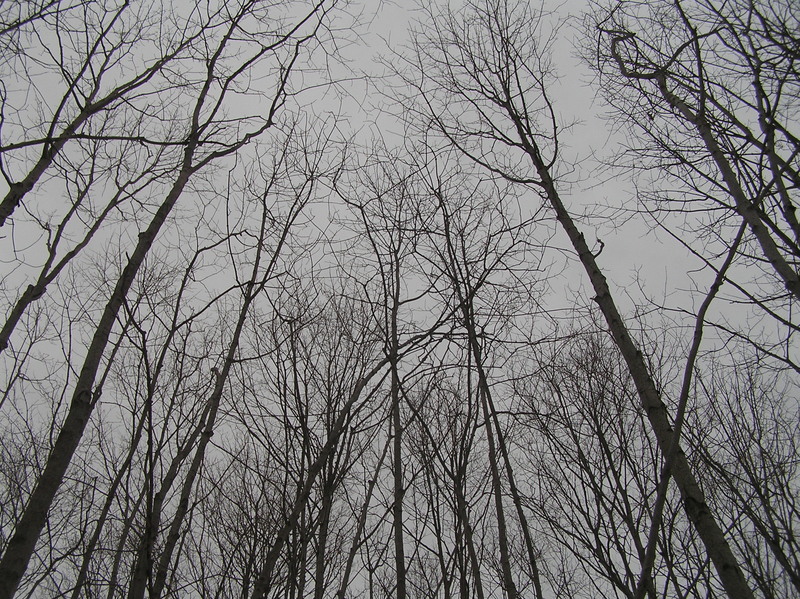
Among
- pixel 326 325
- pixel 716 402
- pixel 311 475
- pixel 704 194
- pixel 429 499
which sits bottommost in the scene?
pixel 311 475

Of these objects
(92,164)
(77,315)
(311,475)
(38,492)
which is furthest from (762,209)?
(92,164)

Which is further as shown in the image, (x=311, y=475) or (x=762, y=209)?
(x=762, y=209)

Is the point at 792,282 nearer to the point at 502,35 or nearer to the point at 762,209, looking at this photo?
the point at 762,209

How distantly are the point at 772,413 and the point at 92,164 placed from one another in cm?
916

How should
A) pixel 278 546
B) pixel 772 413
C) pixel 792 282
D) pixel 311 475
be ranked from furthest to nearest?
pixel 772 413 → pixel 792 282 → pixel 311 475 → pixel 278 546

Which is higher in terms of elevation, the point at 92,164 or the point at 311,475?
the point at 92,164

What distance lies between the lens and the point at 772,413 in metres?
6.66

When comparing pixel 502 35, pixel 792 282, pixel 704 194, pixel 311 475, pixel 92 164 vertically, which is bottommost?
pixel 311 475

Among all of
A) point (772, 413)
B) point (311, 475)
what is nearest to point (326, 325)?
point (311, 475)

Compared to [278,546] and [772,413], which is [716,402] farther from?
[278,546]

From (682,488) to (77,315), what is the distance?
17.0 feet

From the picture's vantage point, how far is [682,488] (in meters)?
2.28

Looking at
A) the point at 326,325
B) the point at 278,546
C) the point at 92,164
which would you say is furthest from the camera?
the point at 92,164

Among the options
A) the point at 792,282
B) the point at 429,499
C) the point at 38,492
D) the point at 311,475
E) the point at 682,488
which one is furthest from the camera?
the point at 792,282
